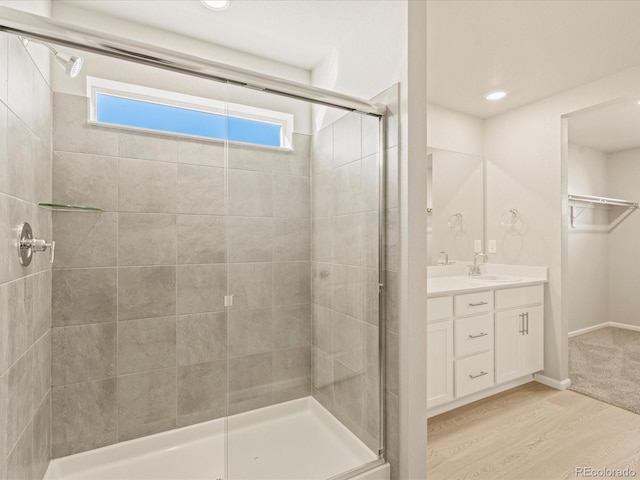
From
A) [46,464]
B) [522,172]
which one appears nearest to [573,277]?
[522,172]

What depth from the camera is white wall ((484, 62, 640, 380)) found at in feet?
9.43

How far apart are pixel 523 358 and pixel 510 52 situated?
2.35m

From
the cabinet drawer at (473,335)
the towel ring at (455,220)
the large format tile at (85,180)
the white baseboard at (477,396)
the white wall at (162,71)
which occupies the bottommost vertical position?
the white baseboard at (477,396)

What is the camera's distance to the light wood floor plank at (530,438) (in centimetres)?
188

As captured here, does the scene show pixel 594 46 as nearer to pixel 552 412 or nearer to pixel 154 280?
pixel 552 412

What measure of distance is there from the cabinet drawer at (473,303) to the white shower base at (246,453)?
45.1 inches

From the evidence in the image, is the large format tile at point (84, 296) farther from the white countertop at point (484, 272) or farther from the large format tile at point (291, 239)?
the white countertop at point (484, 272)

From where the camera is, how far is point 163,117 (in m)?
2.12

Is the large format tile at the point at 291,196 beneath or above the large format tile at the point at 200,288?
above

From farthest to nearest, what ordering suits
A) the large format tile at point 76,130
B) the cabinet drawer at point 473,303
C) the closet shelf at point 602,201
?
the closet shelf at point 602,201, the cabinet drawer at point 473,303, the large format tile at point 76,130

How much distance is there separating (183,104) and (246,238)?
3.78 ft

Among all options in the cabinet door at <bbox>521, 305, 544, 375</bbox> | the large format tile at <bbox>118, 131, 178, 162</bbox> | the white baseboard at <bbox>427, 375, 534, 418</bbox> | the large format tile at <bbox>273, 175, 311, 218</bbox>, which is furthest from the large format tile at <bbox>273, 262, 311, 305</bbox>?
the cabinet door at <bbox>521, 305, 544, 375</bbox>

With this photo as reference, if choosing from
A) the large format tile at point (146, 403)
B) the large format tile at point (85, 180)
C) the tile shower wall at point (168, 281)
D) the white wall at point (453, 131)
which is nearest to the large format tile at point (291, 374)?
the tile shower wall at point (168, 281)

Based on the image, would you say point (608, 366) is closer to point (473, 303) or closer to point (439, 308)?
point (473, 303)
